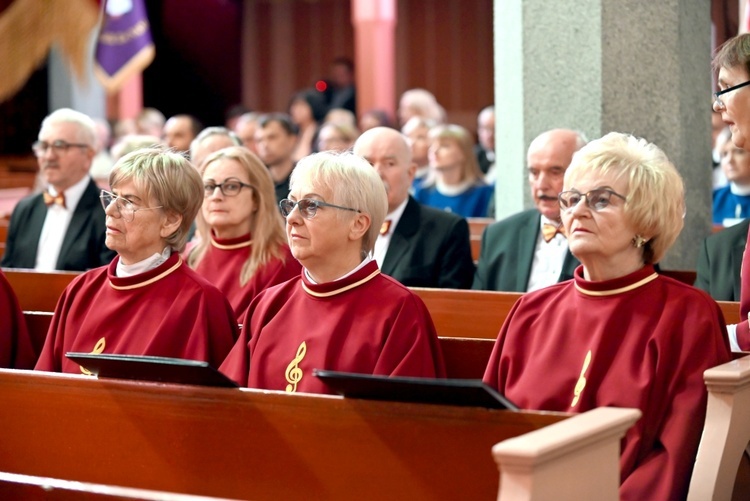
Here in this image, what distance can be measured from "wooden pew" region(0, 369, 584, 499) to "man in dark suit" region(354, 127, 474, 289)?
Result: 8.25 ft

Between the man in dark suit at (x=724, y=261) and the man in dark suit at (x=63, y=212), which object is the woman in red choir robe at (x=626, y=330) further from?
the man in dark suit at (x=63, y=212)

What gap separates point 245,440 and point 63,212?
12.4ft

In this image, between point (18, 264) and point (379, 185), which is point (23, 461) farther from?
point (18, 264)

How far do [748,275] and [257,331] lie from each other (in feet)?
4.84

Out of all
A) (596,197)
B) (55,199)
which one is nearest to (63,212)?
(55,199)

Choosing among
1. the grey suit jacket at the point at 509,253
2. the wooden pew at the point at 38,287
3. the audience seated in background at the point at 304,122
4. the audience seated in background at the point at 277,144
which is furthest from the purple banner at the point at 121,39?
the grey suit jacket at the point at 509,253

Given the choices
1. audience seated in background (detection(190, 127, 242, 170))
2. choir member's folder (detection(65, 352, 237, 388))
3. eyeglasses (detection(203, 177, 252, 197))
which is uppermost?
audience seated in background (detection(190, 127, 242, 170))

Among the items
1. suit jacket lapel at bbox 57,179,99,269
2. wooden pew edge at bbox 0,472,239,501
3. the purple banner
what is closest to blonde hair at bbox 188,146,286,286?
suit jacket lapel at bbox 57,179,99,269

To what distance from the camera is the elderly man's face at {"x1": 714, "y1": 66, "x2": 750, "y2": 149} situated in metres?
3.29

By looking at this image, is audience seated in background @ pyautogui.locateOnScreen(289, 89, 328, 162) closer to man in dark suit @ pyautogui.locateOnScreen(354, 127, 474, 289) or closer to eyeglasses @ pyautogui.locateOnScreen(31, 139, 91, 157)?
eyeglasses @ pyautogui.locateOnScreen(31, 139, 91, 157)

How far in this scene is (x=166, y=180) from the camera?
396 centimetres

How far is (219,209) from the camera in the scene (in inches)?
197

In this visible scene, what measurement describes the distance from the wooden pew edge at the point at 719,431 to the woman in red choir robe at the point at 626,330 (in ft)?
0.16

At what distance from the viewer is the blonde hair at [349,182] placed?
353 cm
